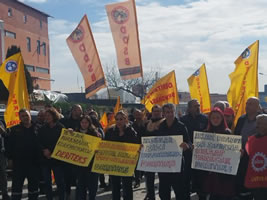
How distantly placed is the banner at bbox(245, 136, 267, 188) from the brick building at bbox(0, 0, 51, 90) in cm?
4819

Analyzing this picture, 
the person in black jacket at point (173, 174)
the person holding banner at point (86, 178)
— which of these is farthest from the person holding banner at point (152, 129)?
the person holding banner at point (86, 178)

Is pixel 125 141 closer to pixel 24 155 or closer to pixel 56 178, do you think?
pixel 56 178

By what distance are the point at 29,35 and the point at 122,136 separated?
184ft

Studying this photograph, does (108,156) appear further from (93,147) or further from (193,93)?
(193,93)

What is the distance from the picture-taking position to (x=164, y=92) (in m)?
10.6

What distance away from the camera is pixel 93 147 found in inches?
265

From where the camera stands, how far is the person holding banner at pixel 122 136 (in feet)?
21.4

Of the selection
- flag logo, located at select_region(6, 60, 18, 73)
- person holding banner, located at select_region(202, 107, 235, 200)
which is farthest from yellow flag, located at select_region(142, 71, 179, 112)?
person holding banner, located at select_region(202, 107, 235, 200)

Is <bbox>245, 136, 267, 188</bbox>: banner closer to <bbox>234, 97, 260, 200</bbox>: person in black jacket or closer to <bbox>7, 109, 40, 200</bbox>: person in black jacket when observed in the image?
<bbox>234, 97, 260, 200</bbox>: person in black jacket

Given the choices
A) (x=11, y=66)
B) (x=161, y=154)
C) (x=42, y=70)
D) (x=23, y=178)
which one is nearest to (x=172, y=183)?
(x=161, y=154)

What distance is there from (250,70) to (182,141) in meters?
3.34

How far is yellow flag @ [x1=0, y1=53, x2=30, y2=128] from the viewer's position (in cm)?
830

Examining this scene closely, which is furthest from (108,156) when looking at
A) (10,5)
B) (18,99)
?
(10,5)

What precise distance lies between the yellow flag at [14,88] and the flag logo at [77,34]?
254cm
